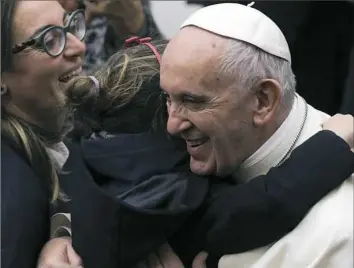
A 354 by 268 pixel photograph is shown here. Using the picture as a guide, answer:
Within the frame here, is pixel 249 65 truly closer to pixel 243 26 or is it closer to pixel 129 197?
pixel 243 26

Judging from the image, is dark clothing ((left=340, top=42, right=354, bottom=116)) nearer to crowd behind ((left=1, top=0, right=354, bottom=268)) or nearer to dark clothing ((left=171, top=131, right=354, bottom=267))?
crowd behind ((left=1, top=0, right=354, bottom=268))

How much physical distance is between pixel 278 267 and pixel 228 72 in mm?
258

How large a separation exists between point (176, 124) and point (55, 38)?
0.31 meters

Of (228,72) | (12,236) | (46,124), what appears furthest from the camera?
(46,124)

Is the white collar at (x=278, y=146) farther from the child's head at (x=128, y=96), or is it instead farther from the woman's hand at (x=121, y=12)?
the woman's hand at (x=121, y=12)

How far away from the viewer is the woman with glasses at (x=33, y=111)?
3.08ft

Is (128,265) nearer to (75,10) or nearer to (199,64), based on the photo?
(199,64)

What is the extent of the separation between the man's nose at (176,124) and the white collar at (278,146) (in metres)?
0.10

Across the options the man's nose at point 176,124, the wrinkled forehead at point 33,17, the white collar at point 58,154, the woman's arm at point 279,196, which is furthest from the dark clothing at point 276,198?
the wrinkled forehead at point 33,17

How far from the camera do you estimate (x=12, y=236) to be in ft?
3.05

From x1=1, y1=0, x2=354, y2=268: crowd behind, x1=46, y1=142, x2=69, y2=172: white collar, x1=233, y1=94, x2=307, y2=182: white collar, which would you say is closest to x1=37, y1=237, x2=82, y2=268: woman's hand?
x1=1, y1=0, x2=354, y2=268: crowd behind

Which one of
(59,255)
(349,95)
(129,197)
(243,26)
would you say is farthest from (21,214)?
(349,95)

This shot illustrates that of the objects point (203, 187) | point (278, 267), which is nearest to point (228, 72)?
point (203, 187)

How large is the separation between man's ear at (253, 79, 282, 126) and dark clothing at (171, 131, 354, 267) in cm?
6
